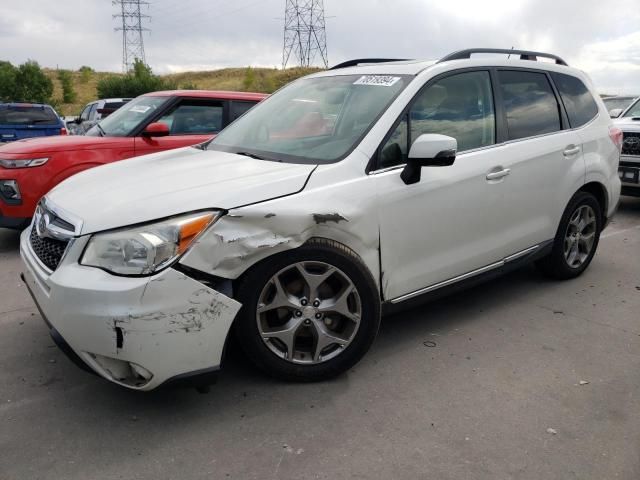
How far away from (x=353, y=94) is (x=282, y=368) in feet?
5.81

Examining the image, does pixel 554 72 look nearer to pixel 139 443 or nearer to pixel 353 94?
pixel 353 94

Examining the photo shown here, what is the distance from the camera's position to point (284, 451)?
2.52 metres

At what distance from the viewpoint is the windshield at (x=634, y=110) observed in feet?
29.5

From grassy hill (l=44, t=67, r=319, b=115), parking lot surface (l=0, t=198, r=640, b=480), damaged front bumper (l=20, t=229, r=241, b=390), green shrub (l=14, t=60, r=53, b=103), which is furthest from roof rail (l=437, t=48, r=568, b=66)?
grassy hill (l=44, t=67, r=319, b=115)

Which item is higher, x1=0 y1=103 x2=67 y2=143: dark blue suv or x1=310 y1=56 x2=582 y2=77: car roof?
x1=310 y1=56 x2=582 y2=77: car roof

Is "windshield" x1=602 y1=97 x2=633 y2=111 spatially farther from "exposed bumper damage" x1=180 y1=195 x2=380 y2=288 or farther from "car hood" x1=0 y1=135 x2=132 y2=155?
"exposed bumper damage" x1=180 y1=195 x2=380 y2=288

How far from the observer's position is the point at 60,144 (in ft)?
19.0

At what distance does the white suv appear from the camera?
8.25 ft

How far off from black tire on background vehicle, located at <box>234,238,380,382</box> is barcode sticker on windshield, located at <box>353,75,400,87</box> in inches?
46.8

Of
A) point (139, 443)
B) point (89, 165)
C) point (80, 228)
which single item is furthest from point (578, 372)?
point (89, 165)

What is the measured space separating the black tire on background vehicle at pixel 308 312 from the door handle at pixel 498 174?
1224 millimetres

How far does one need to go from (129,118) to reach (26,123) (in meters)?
5.75

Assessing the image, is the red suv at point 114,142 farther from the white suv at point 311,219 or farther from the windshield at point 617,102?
the windshield at point 617,102

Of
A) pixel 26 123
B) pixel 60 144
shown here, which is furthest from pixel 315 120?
pixel 26 123
